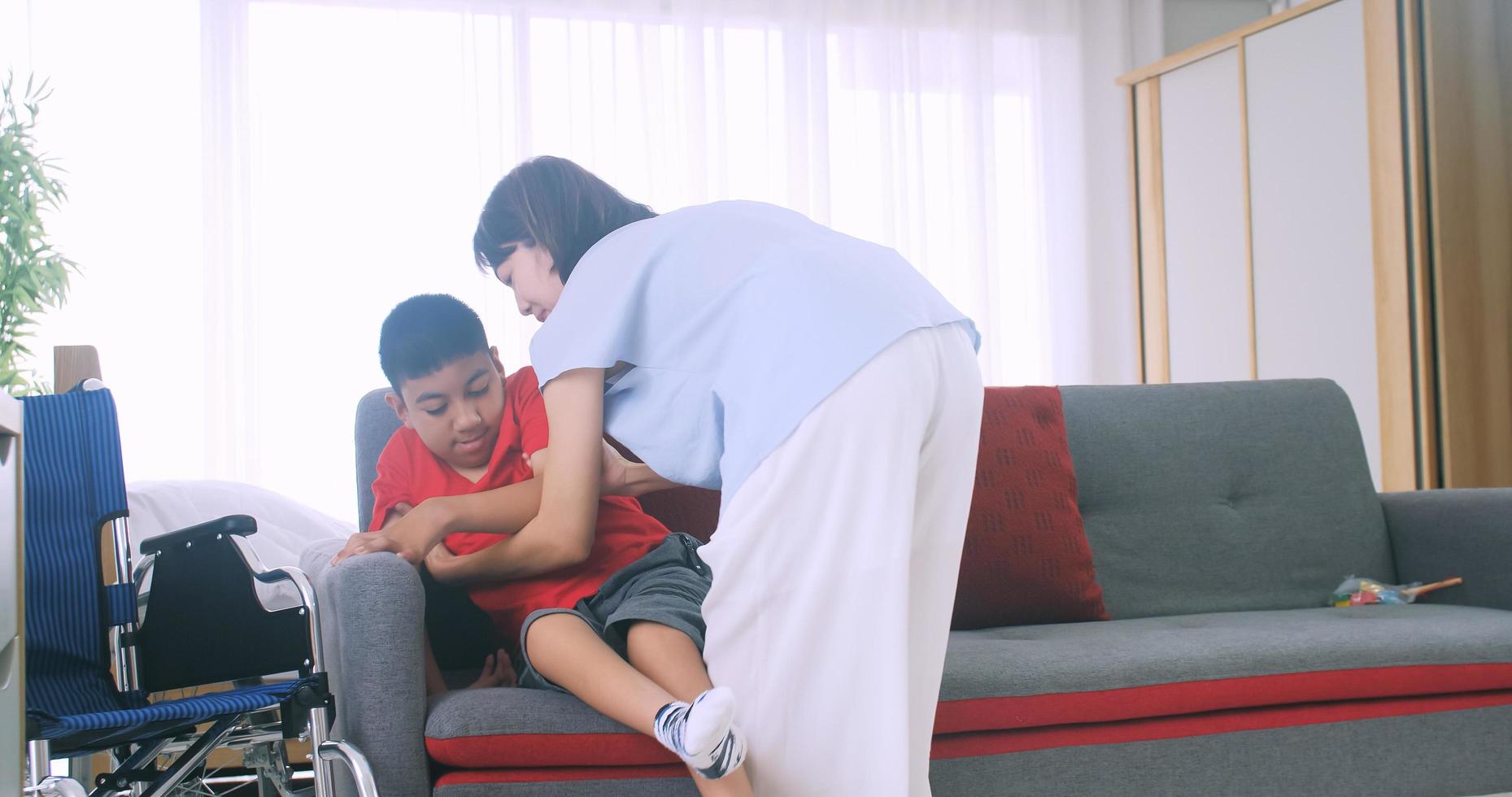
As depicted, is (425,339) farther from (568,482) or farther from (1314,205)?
(1314,205)

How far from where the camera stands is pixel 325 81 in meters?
4.52

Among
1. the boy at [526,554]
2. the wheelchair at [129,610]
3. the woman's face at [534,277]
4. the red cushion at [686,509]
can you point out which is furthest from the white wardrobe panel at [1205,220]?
the wheelchair at [129,610]

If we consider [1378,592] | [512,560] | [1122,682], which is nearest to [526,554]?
[512,560]

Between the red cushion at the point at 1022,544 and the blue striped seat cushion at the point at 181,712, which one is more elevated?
the red cushion at the point at 1022,544

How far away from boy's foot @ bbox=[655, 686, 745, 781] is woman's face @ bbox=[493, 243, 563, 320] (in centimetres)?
56

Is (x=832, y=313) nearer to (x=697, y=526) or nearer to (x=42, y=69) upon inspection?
(x=697, y=526)

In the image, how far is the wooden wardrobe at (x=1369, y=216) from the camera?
3.50 meters

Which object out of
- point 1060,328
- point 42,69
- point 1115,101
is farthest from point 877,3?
point 42,69

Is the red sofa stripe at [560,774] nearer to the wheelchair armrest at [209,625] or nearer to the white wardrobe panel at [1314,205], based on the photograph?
the wheelchair armrest at [209,625]

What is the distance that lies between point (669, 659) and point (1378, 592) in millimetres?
1482

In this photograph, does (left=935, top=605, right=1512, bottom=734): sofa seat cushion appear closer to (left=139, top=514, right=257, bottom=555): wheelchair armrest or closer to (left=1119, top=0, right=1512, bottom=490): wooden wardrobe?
(left=139, top=514, right=257, bottom=555): wheelchair armrest

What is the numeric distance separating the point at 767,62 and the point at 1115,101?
1707 mm

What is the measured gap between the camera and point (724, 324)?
127cm

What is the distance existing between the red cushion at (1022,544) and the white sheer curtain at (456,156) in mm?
2847
